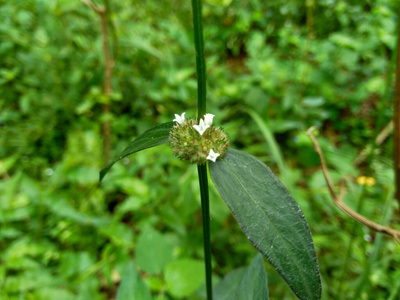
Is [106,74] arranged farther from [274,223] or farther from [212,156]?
[274,223]

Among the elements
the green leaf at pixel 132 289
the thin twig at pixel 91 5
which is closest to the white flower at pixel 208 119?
the green leaf at pixel 132 289

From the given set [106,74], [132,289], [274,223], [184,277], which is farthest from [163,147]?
[274,223]

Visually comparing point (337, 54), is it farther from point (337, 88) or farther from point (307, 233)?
point (307, 233)

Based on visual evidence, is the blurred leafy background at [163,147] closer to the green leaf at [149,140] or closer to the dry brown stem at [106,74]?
the dry brown stem at [106,74]

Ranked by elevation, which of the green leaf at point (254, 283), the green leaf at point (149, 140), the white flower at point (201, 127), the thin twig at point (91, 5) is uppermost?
the thin twig at point (91, 5)

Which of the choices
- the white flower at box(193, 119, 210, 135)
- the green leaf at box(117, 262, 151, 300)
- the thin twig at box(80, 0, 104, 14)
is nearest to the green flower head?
the white flower at box(193, 119, 210, 135)

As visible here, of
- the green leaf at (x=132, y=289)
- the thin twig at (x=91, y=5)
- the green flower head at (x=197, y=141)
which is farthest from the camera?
the thin twig at (x=91, y=5)

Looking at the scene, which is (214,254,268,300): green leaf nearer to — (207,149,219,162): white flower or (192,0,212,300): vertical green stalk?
(192,0,212,300): vertical green stalk

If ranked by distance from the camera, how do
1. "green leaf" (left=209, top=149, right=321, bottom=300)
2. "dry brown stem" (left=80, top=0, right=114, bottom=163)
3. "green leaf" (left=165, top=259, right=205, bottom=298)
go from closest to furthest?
1. "green leaf" (left=209, top=149, right=321, bottom=300)
2. "green leaf" (left=165, top=259, right=205, bottom=298)
3. "dry brown stem" (left=80, top=0, right=114, bottom=163)

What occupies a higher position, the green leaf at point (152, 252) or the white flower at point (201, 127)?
the white flower at point (201, 127)
